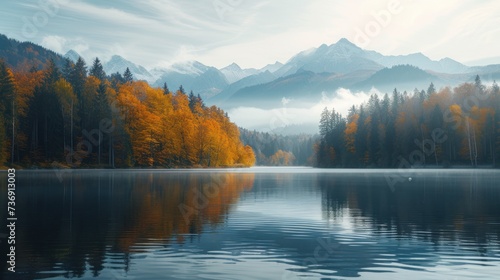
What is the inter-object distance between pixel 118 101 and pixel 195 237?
111451 mm

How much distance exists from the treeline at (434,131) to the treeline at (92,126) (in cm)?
5185

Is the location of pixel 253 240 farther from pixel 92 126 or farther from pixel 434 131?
pixel 434 131

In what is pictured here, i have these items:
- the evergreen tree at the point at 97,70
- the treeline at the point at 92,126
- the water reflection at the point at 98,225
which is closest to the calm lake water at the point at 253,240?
the water reflection at the point at 98,225

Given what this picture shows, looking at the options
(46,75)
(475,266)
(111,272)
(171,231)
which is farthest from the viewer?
(46,75)

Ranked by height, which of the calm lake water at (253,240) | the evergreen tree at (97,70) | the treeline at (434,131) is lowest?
the calm lake water at (253,240)

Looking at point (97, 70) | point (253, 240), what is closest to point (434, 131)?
point (97, 70)

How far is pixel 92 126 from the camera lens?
407 feet

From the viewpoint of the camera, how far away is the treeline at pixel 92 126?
114312mm

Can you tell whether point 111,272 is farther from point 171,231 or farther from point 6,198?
point 6,198

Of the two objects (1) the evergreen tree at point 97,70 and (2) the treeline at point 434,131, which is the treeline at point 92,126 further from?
(2) the treeline at point 434,131

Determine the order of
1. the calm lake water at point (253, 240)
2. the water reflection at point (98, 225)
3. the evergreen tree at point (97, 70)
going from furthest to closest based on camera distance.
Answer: the evergreen tree at point (97, 70) → the water reflection at point (98, 225) → the calm lake water at point (253, 240)

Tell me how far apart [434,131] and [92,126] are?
3766 inches

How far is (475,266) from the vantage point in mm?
18891

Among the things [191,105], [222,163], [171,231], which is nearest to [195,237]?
[171,231]
